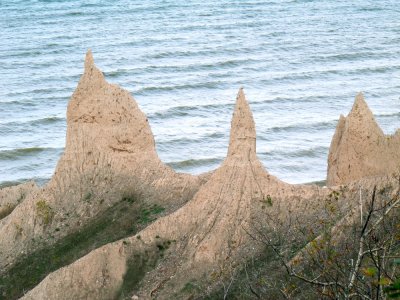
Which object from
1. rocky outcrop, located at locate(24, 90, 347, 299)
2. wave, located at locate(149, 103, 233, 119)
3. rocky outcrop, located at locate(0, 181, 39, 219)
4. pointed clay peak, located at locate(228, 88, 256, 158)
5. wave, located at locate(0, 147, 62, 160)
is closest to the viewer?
rocky outcrop, located at locate(24, 90, 347, 299)

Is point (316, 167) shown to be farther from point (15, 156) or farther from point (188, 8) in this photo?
point (188, 8)

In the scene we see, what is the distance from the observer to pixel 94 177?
24.1m

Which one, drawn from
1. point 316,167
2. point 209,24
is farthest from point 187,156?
point 209,24

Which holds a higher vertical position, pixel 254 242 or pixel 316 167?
pixel 254 242

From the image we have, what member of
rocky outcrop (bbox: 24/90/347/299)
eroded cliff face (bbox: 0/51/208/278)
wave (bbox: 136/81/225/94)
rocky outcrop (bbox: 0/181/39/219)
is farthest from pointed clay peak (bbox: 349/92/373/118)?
wave (bbox: 136/81/225/94)

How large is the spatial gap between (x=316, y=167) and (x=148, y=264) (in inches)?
598

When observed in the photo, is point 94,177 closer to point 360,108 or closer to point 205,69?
point 360,108

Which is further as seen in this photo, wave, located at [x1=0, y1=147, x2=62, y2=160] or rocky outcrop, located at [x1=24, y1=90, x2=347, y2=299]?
wave, located at [x1=0, y1=147, x2=62, y2=160]

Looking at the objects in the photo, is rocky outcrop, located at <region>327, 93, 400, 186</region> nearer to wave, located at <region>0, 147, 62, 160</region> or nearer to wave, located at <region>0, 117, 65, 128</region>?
wave, located at <region>0, 147, 62, 160</region>

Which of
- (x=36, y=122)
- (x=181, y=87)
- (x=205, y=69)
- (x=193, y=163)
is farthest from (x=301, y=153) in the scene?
(x=205, y=69)

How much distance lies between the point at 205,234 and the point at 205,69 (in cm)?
3170

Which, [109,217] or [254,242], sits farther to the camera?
[109,217]

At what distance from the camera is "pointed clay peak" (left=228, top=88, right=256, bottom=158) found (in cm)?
2159

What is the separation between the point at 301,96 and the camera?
45.5 m
